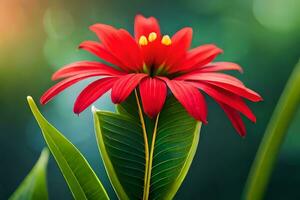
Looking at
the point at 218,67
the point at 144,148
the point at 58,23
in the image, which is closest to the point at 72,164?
the point at 144,148

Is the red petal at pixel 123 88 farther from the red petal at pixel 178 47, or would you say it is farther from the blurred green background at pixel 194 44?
the blurred green background at pixel 194 44

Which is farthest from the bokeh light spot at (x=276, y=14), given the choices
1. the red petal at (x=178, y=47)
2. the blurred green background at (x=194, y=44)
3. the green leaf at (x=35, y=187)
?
the green leaf at (x=35, y=187)

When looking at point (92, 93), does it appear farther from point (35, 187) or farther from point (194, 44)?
point (194, 44)

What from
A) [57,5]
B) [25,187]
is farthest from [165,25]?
[25,187]

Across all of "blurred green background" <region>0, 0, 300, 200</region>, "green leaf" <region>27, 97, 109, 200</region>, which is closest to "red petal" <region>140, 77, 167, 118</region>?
"green leaf" <region>27, 97, 109, 200</region>

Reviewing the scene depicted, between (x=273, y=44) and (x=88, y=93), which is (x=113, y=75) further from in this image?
(x=273, y=44)

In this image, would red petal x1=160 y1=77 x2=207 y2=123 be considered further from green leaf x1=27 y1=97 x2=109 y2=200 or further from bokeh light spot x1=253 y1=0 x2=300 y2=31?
bokeh light spot x1=253 y1=0 x2=300 y2=31
